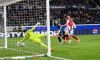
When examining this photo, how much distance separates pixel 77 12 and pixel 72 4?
1.79 meters

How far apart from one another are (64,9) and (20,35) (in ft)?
41.1

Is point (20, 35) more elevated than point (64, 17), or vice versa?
point (64, 17)

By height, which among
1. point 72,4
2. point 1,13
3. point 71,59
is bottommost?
point 71,59

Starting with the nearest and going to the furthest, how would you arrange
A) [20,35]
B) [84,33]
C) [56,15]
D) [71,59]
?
[71,59]
[20,35]
[84,33]
[56,15]

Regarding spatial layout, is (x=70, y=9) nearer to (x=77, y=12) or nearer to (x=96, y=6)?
(x=77, y=12)

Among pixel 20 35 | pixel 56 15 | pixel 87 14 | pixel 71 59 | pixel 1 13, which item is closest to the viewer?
pixel 71 59

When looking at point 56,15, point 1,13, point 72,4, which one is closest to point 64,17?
point 56,15

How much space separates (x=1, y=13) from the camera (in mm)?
16672

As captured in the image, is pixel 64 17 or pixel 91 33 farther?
pixel 64 17

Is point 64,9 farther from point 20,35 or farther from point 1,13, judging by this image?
point 1,13

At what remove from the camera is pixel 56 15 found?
31.7 m

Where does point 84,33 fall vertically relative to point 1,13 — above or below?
below

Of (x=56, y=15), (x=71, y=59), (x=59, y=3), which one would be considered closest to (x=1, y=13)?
(x=71, y=59)

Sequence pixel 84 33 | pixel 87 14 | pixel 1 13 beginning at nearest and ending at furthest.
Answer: pixel 1 13
pixel 84 33
pixel 87 14
